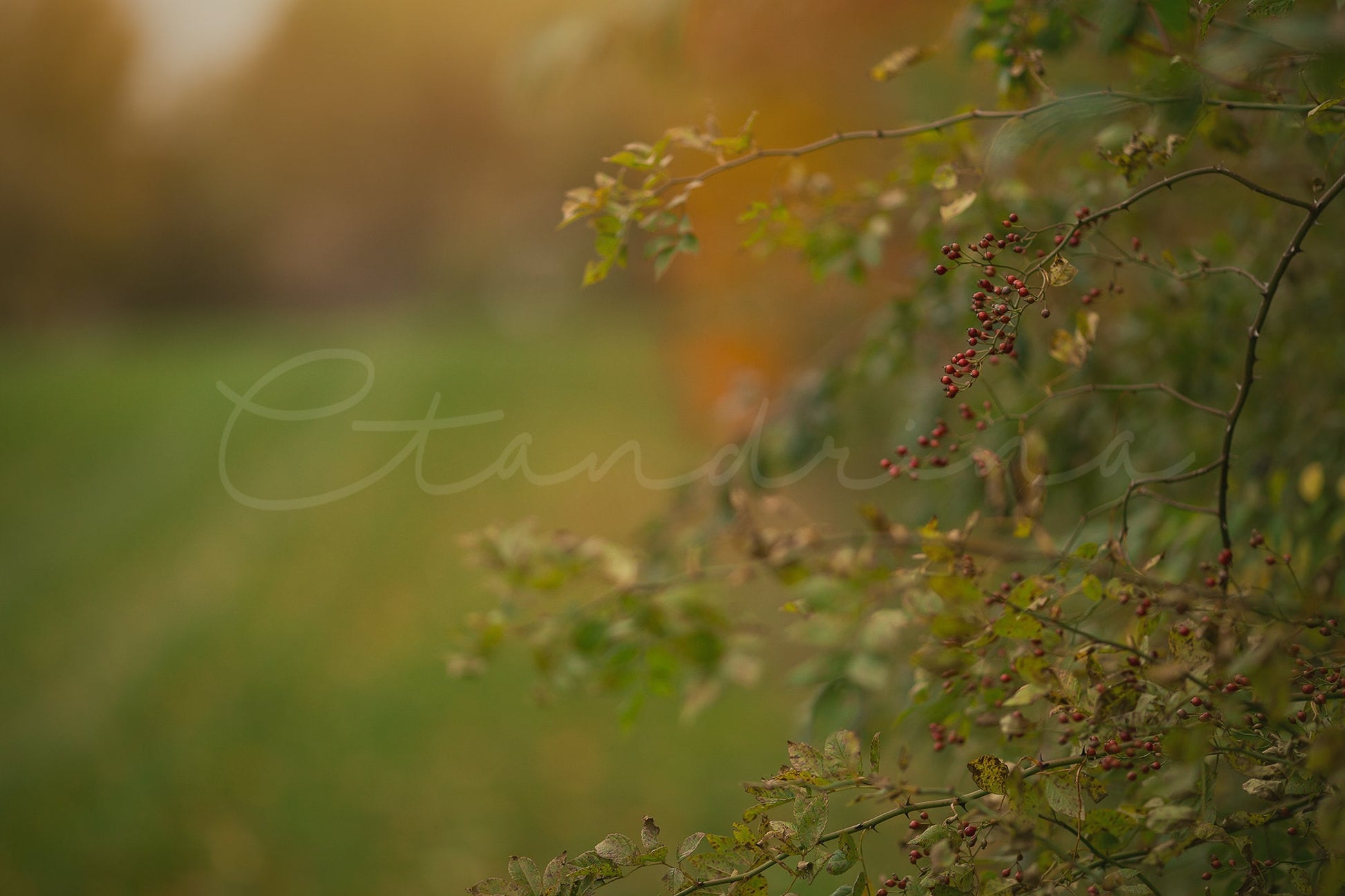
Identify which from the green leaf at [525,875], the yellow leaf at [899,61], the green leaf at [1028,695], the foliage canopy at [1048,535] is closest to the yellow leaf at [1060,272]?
the foliage canopy at [1048,535]

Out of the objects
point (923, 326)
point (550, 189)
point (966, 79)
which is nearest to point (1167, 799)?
point (923, 326)

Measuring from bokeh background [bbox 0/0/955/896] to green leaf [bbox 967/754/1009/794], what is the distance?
3.84ft

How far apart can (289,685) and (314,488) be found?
346 cm

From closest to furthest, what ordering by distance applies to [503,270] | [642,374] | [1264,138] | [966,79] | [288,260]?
[1264,138] → [966,79] → [642,374] → [288,260] → [503,270]

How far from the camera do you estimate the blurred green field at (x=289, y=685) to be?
3398 millimetres

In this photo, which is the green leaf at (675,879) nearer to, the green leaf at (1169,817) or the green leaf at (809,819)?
the green leaf at (809,819)

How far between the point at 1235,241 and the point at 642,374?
10521 mm

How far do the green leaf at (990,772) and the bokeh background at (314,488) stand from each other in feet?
3.84

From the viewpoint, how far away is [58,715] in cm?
445

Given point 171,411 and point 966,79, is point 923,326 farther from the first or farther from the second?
point 171,411

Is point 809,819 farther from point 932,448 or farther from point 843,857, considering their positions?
point 932,448

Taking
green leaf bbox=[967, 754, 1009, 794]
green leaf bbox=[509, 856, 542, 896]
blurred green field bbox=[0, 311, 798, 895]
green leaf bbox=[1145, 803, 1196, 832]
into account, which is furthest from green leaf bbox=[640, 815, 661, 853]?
blurred green field bbox=[0, 311, 798, 895]

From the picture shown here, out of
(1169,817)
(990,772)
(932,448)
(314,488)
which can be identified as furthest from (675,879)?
(314,488)

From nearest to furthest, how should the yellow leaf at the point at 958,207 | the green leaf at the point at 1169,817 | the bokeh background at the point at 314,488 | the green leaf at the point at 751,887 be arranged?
1. the green leaf at the point at 1169,817
2. the green leaf at the point at 751,887
3. the yellow leaf at the point at 958,207
4. the bokeh background at the point at 314,488
